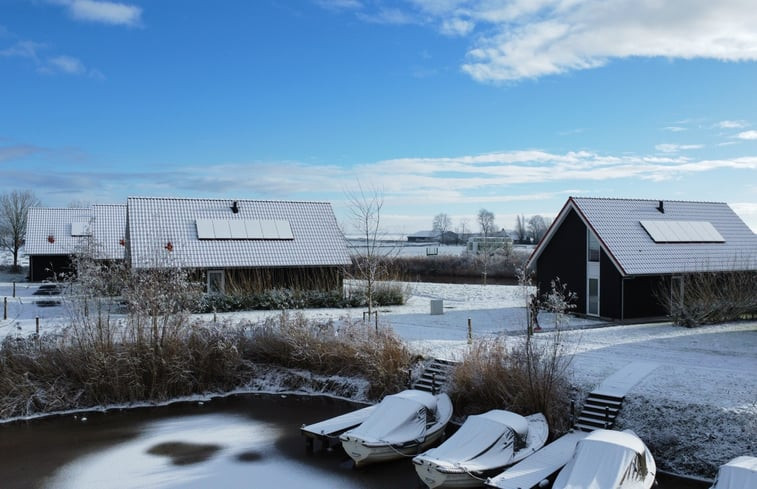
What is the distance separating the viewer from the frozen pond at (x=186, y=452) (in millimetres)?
11391

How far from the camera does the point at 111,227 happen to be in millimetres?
37750

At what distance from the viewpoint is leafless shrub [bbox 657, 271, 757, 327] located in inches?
853

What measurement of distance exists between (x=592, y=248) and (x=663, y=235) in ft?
10.5

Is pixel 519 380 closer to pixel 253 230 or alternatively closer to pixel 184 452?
Answer: pixel 184 452

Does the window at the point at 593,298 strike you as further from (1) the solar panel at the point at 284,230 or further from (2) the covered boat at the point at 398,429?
(1) the solar panel at the point at 284,230

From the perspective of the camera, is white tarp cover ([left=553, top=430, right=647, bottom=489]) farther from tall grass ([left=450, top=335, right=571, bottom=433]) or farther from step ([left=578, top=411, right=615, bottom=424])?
tall grass ([left=450, top=335, right=571, bottom=433])

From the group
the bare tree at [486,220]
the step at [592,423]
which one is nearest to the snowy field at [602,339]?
the step at [592,423]

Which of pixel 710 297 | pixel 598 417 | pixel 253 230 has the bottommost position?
pixel 598 417

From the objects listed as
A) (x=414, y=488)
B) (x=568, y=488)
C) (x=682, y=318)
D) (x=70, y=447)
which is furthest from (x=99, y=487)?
(x=682, y=318)

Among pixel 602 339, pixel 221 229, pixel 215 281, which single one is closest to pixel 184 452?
pixel 602 339

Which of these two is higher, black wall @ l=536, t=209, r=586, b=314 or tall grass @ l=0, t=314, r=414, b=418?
black wall @ l=536, t=209, r=586, b=314

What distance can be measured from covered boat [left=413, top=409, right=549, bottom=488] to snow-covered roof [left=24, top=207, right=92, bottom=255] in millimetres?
33414

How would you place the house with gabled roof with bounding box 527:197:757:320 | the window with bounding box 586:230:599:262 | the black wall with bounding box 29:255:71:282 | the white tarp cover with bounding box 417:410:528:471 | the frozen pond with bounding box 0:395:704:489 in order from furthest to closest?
the black wall with bounding box 29:255:71:282
the window with bounding box 586:230:599:262
the house with gabled roof with bounding box 527:197:757:320
the frozen pond with bounding box 0:395:704:489
the white tarp cover with bounding box 417:410:528:471

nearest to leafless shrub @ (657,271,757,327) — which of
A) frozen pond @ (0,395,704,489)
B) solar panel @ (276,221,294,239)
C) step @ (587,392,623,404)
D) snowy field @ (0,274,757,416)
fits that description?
snowy field @ (0,274,757,416)
